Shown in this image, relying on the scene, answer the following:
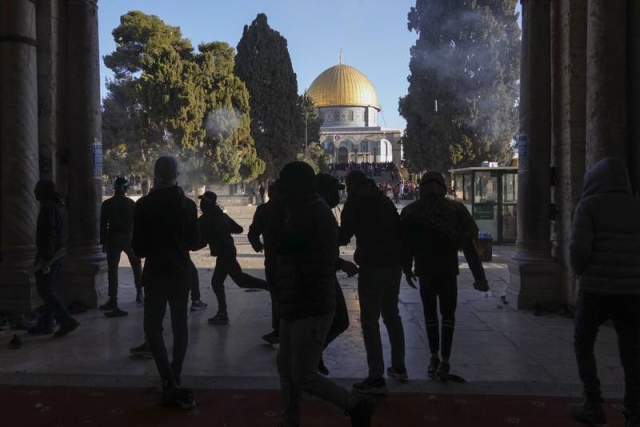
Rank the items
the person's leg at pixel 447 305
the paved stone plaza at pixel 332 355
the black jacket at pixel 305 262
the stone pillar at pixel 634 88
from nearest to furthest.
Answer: the black jacket at pixel 305 262, the person's leg at pixel 447 305, the paved stone plaza at pixel 332 355, the stone pillar at pixel 634 88

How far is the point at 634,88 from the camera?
648cm

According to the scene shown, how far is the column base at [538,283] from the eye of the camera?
7348mm

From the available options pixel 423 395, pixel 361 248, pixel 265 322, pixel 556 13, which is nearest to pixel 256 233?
pixel 265 322

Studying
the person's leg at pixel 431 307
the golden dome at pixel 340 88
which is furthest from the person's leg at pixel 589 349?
the golden dome at pixel 340 88

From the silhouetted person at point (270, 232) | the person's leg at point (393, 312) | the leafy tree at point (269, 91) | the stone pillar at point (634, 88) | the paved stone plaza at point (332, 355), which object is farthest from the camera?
the leafy tree at point (269, 91)

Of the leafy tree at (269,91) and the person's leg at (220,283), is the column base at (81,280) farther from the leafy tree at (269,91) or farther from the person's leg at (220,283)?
the leafy tree at (269,91)

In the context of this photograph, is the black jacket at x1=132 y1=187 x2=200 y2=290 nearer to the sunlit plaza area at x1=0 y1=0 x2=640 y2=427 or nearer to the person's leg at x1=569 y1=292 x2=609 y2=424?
the sunlit plaza area at x1=0 y1=0 x2=640 y2=427

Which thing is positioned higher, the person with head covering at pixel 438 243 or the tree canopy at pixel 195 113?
the tree canopy at pixel 195 113

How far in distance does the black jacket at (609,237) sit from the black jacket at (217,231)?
13.4ft

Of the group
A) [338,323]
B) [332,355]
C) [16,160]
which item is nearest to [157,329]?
[338,323]

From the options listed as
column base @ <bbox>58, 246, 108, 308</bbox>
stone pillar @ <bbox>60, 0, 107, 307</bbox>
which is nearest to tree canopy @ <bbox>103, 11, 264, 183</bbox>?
stone pillar @ <bbox>60, 0, 107, 307</bbox>

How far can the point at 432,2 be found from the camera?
1278 inches

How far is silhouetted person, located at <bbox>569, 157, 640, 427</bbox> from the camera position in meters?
3.55

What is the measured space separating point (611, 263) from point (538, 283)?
3976mm
